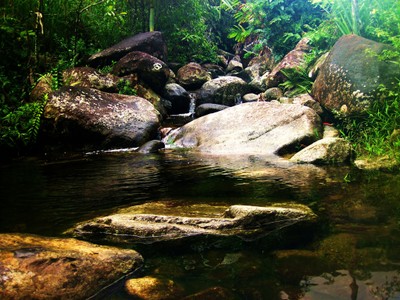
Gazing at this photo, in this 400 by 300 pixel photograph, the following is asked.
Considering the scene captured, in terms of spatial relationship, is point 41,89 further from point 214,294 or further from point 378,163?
point 214,294

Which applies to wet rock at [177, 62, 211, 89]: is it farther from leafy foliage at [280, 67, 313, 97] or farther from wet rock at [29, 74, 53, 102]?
wet rock at [29, 74, 53, 102]

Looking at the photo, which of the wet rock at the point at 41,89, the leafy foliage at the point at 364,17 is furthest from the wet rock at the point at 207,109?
the wet rock at the point at 41,89

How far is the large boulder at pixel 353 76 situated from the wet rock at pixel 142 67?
16.0 feet

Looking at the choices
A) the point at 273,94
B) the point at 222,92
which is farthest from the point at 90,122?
the point at 273,94

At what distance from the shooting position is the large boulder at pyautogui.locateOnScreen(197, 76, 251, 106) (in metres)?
11.3

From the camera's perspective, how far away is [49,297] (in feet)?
4.96

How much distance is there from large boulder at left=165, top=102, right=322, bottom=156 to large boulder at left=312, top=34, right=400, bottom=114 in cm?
56

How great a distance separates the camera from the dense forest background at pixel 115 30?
22.4ft


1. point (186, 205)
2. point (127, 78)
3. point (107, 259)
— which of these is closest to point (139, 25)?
point (127, 78)

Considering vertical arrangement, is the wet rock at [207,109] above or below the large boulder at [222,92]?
below

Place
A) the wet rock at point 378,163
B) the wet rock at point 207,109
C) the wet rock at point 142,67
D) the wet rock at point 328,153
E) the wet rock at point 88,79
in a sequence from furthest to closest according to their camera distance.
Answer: the wet rock at point 142,67 < the wet rock at point 207,109 < the wet rock at point 88,79 < the wet rock at point 328,153 < the wet rock at point 378,163

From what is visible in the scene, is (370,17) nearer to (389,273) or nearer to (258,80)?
(258,80)

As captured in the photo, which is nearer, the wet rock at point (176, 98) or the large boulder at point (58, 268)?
the large boulder at point (58, 268)

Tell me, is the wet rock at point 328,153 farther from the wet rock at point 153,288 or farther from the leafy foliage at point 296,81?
the leafy foliage at point 296,81
